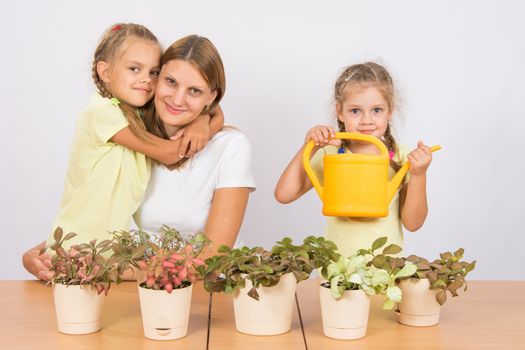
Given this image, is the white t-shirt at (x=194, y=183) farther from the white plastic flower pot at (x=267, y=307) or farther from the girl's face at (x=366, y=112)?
the white plastic flower pot at (x=267, y=307)

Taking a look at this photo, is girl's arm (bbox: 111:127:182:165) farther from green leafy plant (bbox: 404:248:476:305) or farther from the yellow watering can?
green leafy plant (bbox: 404:248:476:305)

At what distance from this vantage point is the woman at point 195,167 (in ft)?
6.93

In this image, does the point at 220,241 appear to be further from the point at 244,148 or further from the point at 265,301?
the point at 265,301

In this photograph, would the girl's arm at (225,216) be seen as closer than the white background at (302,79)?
Yes

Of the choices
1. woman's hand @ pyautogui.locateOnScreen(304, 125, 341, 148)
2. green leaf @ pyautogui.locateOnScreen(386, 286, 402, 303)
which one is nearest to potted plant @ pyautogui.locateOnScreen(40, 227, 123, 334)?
green leaf @ pyautogui.locateOnScreen(386, 286, 402, 303)

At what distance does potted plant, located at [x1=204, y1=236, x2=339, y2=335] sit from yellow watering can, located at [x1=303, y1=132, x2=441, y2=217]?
29cm

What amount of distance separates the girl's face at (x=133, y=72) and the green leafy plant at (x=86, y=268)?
29.8 inches

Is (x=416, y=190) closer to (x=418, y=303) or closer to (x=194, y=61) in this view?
(x=418, y=303)

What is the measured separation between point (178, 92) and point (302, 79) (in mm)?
1082

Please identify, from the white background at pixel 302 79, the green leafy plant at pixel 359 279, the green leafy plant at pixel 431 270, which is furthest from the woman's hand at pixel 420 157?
the white background at pixel 302 79

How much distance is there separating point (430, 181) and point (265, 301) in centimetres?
189

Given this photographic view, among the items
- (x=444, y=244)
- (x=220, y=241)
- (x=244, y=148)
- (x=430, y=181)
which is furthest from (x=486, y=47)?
(x=220, y=241)

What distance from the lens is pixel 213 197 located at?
2.25 meters

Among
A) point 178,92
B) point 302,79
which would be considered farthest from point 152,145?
point 302,79
